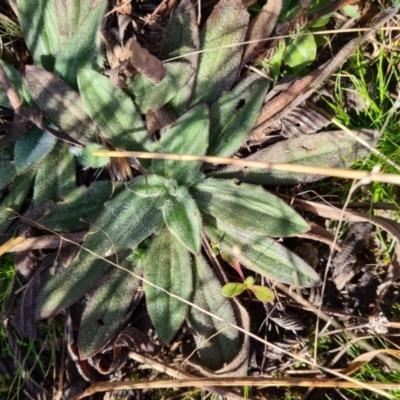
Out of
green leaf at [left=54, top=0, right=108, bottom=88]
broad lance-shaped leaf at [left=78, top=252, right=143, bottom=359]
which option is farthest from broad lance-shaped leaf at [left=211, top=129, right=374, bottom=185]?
green leaf at [left=54, top=0, right=108, bottom=88]

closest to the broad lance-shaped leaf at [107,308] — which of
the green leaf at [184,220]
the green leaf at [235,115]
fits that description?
the green leaf at [184,220]

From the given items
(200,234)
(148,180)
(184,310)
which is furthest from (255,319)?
(148,180)

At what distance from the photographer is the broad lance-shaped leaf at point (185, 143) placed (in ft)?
6.03

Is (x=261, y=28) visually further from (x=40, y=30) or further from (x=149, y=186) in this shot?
(x=40, y=30)

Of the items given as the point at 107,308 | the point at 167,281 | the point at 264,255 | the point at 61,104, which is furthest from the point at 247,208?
the point at 61,104

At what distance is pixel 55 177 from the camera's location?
79.0 inches

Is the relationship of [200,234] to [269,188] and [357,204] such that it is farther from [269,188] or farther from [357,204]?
[357,204]

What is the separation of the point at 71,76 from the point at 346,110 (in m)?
1.09

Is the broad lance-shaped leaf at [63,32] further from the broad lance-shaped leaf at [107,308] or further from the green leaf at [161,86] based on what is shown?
the broad lance-shaped leaf at [107,308]

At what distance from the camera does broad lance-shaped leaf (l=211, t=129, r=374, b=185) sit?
6.34 feet

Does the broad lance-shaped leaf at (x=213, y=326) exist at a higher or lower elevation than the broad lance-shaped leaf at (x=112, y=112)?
lower

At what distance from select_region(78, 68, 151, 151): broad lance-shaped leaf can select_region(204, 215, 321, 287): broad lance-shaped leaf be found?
0.42m

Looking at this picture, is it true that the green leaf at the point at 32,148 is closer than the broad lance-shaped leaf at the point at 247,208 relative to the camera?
No

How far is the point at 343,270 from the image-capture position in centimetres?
206
